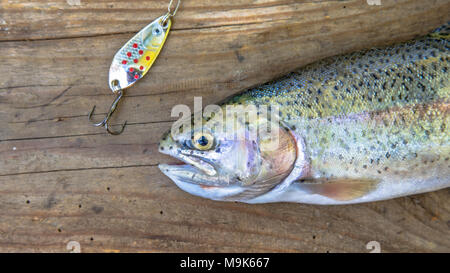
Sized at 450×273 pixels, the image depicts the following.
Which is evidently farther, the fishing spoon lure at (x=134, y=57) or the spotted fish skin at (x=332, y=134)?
the fishing spoon lure at (x=134, y=57)

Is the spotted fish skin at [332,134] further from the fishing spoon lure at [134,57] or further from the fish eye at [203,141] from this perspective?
the fishing spoon lure at [134,57]

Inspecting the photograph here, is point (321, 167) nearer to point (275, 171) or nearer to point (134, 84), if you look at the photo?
point (275, 171)

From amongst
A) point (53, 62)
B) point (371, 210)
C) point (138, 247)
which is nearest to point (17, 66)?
point (53, 62)

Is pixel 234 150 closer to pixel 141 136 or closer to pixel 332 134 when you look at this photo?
pixel 332 134

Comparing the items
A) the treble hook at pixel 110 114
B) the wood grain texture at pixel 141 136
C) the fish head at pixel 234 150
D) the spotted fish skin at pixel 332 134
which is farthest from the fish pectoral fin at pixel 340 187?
the treble hook at pixel 110 114

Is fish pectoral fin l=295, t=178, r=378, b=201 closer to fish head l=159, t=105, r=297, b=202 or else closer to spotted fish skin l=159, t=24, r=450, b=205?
spotted fish skin l=159, t=24, r=450, b=205

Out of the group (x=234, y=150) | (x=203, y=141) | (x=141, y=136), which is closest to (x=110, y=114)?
(x=141, y=136)
